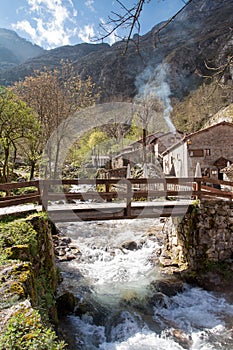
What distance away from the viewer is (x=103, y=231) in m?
13.5

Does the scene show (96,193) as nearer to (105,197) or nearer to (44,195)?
(105,197)

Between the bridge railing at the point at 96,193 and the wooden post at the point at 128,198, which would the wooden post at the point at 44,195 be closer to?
the bridge railing at the point at 96,193

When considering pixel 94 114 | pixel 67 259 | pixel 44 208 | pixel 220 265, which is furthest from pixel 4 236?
pixel 94 114

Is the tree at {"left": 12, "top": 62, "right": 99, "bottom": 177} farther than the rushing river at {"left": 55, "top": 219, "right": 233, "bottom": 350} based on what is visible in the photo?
Yes

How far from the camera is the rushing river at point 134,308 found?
230 inches

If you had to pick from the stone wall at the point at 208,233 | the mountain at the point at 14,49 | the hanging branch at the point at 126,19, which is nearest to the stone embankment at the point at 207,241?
the stone wall at the point at 208,233

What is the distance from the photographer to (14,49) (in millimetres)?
149000

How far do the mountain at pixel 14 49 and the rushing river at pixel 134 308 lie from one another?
14275 cm

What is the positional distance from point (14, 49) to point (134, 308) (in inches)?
6817

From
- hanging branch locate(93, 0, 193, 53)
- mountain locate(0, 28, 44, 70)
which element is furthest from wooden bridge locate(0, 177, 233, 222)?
mountain locate(0, 28, 44, 70)

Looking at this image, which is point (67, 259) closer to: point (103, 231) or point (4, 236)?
point (103, 231)

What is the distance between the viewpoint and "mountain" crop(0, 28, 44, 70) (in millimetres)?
136625

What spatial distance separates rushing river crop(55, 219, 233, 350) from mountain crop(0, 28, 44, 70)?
14275 cm

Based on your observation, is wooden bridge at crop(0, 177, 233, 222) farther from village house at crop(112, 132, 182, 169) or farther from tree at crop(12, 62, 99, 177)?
village house at crop(112, 132, 182, 169)
